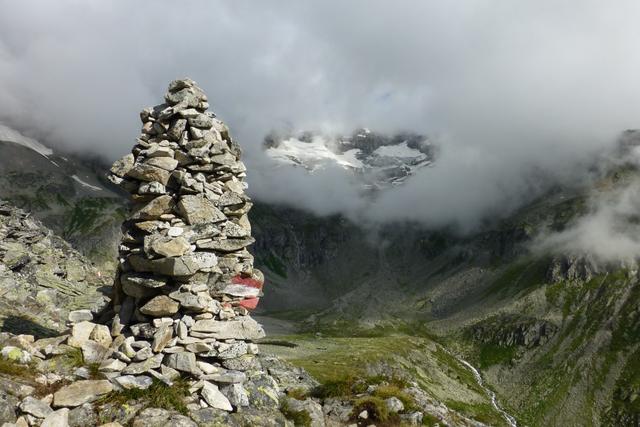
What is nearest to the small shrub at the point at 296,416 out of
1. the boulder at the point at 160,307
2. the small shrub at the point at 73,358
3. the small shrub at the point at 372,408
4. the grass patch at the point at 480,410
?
the small shrub at the point at 372,408

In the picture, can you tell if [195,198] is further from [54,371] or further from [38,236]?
[38,236]

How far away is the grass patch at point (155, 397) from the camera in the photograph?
12727mm

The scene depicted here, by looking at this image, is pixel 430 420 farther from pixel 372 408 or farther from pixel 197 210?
pixel 197 210

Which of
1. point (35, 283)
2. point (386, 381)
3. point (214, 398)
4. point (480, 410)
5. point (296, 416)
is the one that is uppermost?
point (35, 283)

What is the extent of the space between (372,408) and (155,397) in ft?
26.5

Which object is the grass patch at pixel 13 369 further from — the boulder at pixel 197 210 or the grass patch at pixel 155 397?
the boulder at pixel 197 210

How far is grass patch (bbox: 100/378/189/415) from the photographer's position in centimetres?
1273

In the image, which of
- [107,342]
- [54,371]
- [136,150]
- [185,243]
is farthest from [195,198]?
[54,371]

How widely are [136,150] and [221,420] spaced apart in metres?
12.5

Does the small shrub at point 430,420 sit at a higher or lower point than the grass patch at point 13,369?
higher

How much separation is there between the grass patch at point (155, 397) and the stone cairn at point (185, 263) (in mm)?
415

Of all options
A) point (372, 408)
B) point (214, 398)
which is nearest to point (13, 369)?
point (214, 398)

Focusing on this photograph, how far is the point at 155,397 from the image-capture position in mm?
12992

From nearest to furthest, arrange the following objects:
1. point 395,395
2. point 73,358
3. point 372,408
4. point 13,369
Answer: point 13,369 → point 73,358 → point 372,408 → point 395,395
